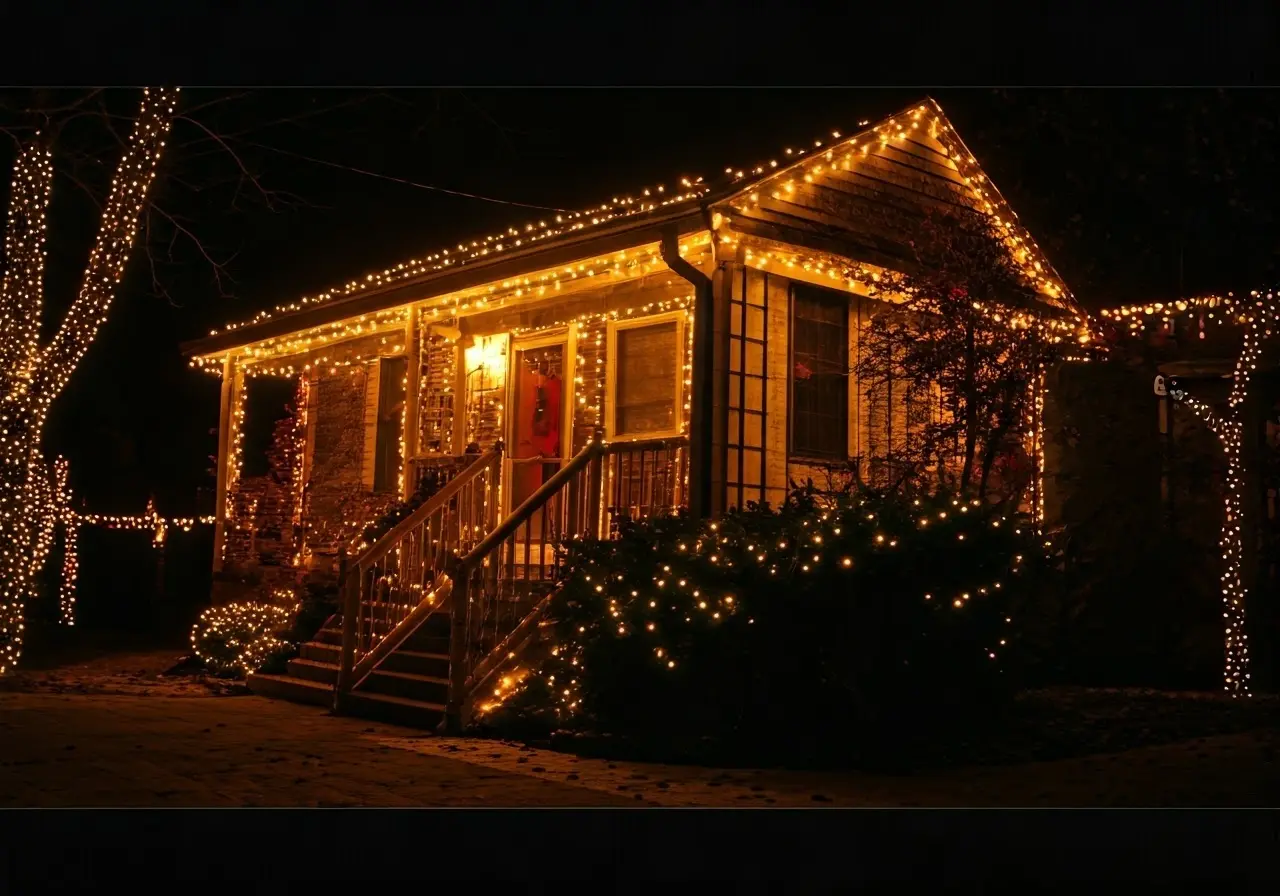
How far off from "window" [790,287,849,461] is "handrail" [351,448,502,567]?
295 centimetres

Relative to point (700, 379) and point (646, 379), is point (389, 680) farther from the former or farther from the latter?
point (646, 379)

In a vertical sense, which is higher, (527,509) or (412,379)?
(412,379)

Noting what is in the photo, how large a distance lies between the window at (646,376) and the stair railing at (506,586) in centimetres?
125

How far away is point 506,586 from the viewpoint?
10680mm

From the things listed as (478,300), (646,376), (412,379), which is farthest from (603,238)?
(412,379)

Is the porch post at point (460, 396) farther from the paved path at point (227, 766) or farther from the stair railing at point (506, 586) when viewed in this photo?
the paved path at point (227, 766)

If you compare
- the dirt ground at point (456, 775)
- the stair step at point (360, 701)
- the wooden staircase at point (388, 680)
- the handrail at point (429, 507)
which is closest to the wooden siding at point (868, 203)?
the handrail at point (429, 507)

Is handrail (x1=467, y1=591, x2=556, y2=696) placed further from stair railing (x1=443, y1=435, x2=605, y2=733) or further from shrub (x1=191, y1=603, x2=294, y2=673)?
shrub (x1=191, y1=603, x2=294, y2=673)

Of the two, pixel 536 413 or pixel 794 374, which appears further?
pixel 536 413

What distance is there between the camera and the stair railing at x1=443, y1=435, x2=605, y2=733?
973cm

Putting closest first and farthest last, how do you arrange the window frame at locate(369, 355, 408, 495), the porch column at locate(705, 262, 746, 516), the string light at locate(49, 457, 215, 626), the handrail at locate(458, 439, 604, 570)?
the handrail at locate(458, 439, 604, 570), the porch column at locate(705, 262, 746, 516), the window frame at locate(369, 355, 408, 495), the string light at locate(49, 457, 215, 626)

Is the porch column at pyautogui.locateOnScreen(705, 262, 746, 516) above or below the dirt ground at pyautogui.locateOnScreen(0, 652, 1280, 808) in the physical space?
above

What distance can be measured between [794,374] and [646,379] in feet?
4.82

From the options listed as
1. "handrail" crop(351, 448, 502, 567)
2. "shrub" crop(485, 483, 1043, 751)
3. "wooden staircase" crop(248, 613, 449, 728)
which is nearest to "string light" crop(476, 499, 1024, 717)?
"shrub" crop(485, 483, 1043, 751)
